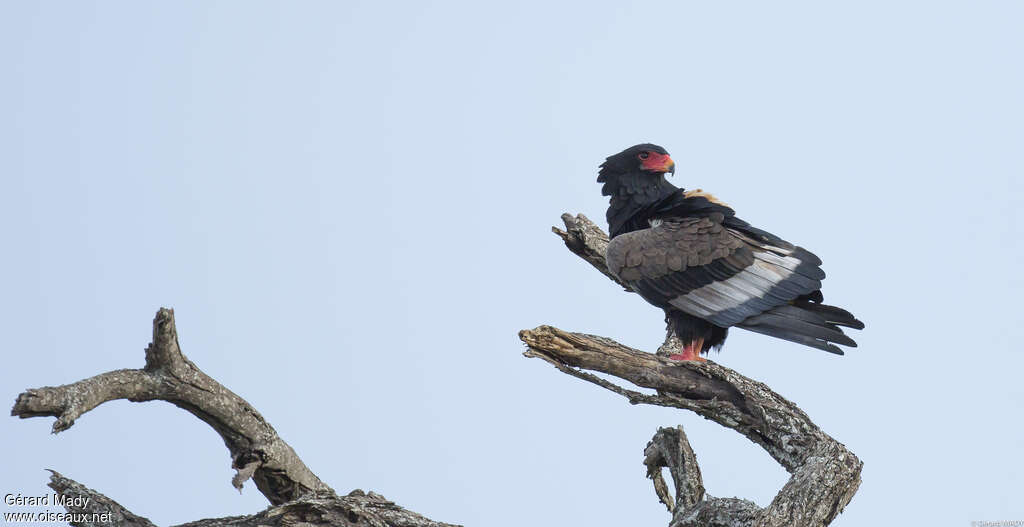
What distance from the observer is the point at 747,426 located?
6395mm

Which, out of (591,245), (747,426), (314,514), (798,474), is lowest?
(314,514)

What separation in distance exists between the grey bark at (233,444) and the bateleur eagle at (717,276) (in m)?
2.75

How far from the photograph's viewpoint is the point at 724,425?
6.48m

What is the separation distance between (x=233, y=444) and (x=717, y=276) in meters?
3.72

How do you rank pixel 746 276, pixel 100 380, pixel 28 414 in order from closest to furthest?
pixel 28 414, pixel 100 380, pixel 746 276

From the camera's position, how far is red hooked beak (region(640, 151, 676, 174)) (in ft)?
26.3

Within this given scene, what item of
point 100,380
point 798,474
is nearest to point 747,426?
point 798,474

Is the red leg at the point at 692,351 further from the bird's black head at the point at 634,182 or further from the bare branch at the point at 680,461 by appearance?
the bird's black head at the point at 634,182

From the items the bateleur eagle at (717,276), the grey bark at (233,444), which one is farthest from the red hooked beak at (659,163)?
the grey bark at (233,444)

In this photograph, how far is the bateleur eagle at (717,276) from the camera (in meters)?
6.97

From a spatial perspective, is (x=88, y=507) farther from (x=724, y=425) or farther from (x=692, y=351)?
(x=692, y=351)

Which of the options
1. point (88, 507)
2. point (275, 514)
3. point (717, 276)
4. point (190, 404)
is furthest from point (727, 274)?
point (88, 507)

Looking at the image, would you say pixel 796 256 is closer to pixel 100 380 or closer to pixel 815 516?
pixel 815 516

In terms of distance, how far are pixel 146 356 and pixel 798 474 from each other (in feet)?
12.7
